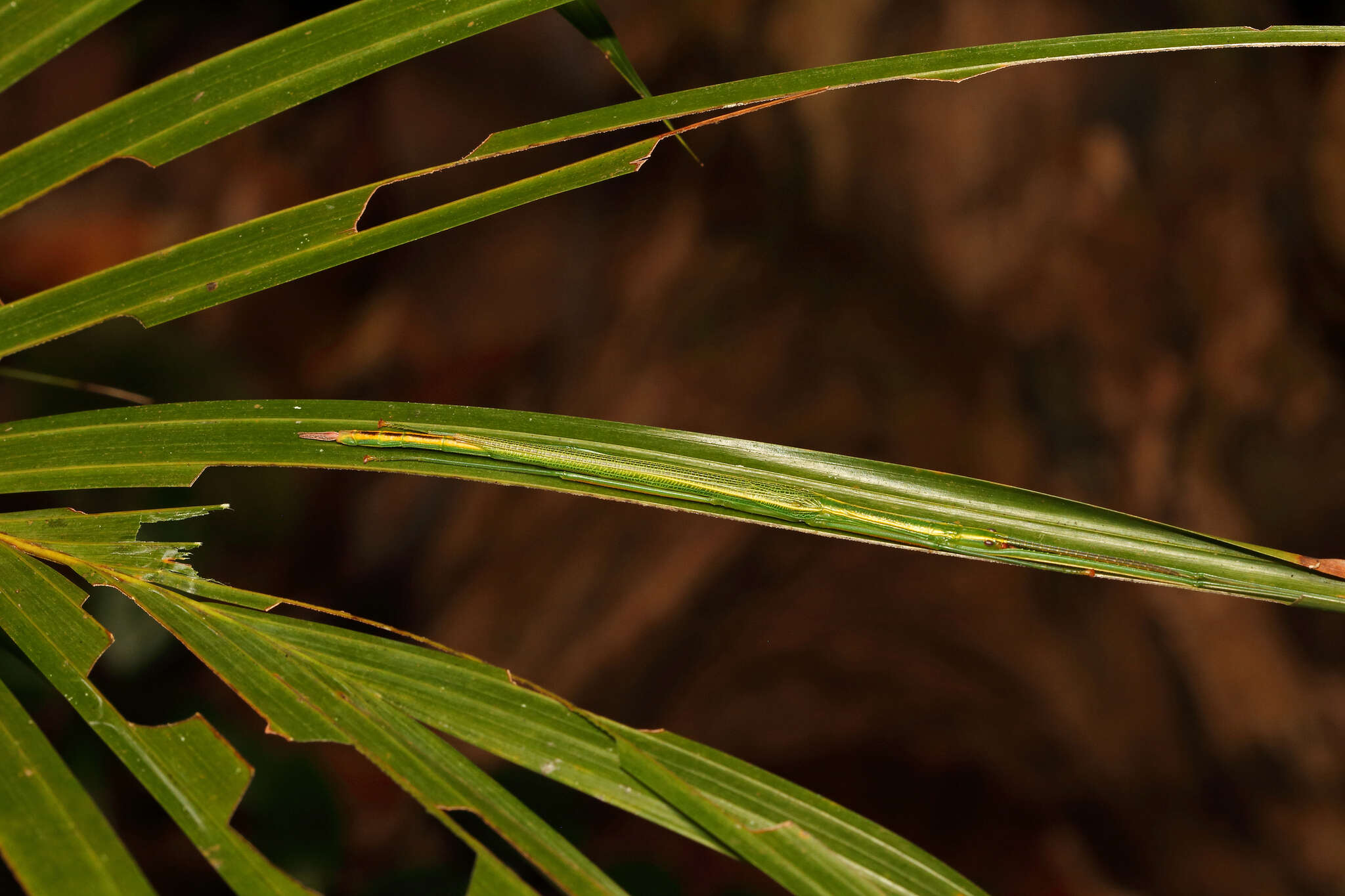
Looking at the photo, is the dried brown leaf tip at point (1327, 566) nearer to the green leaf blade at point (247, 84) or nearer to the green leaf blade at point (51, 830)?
A: the green leaf blade at point (247, 84)

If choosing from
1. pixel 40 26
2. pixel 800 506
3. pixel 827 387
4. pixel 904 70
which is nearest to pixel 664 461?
pixel 800 506

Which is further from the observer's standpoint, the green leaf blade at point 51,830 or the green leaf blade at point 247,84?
the green leaf blade at point 247,84

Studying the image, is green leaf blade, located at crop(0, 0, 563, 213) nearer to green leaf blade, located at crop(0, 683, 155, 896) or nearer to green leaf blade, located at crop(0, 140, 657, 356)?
green leaf blade, located at crop(0, 140, 657, 356)

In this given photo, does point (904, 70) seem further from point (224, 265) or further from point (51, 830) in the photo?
point (51, 830)

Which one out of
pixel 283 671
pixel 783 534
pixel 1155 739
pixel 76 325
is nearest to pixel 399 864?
pixel 783 534

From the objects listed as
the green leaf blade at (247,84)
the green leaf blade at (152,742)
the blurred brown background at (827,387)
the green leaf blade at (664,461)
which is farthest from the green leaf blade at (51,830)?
the blurred brown background at (827,387)

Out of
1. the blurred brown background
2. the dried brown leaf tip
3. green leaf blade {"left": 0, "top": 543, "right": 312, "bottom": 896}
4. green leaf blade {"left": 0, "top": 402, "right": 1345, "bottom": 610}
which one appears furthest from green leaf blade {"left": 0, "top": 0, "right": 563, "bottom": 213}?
the blurred brown background
